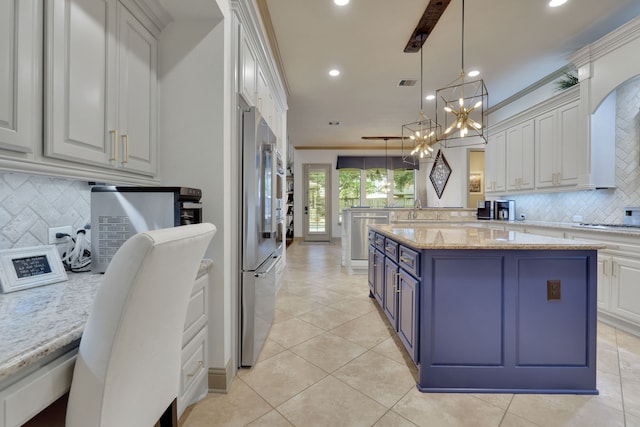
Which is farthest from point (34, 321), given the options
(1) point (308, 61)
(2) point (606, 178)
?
(2) point (606, 178)

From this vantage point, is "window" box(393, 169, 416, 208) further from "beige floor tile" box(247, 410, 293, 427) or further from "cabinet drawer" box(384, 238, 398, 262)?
"beige floor tile" box(247, 410, 293, 427)

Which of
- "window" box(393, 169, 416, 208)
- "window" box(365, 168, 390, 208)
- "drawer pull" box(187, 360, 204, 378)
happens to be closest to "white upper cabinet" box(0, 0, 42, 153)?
"drawer pull" box(187, 360, 204, 378)

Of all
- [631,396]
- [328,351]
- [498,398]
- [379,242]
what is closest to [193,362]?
[328,351]

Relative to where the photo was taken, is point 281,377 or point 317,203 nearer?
point 281,377

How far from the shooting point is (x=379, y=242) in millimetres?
2955

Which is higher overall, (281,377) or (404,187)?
(404,187)

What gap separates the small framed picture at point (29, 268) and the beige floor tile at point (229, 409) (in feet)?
3.19

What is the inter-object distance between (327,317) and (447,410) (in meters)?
1.48

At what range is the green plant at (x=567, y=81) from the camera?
3.69 metres

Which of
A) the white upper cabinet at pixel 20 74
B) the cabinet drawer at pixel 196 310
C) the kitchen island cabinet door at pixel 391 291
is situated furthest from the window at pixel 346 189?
the white upper cabinet at pixel 20 74

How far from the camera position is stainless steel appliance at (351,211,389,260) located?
477 cm

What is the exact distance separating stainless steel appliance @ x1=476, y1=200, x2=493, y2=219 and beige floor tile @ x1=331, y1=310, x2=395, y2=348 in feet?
9.97

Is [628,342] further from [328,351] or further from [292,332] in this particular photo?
[292,332]

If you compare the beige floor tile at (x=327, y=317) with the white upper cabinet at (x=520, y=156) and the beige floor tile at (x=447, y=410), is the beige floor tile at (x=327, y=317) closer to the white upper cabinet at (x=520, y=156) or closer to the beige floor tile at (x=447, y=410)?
the beige floor tile at (x=447, y=410)
